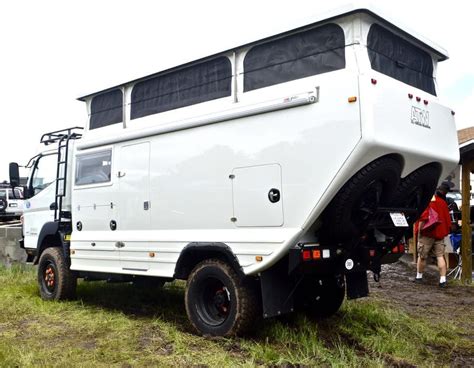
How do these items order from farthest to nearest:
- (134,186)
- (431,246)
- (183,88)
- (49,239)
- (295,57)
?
(431,246) → (49,239) → (134,186) → (183,88) → (295,57)

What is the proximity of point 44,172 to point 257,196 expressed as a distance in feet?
14.8

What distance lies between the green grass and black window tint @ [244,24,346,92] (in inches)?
103

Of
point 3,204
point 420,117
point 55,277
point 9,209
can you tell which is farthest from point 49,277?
point 9,209

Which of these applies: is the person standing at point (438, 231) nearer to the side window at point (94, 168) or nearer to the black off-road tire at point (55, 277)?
the side window at point (94, 168)

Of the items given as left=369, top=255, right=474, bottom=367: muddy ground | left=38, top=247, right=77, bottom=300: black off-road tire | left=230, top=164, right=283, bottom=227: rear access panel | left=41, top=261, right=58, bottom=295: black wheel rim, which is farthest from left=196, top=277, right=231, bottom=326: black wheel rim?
left=41, top=261, right=58, bottom=295: black wheel rim

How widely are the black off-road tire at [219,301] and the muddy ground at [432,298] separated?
6.56ft

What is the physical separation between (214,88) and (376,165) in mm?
2005

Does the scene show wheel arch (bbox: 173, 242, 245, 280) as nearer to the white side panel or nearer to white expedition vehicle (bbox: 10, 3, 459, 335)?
white expedition vehicle (bbox: 10, 3, 459, 335)

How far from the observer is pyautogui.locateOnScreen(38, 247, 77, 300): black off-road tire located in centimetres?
762

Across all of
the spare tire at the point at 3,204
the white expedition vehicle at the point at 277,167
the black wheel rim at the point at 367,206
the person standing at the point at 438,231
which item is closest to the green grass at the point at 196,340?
Answer: the white expedition vehicle at the point at 277,167

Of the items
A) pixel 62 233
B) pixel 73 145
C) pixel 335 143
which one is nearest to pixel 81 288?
pixel 62 233

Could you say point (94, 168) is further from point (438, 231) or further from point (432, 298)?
point (438, 231)

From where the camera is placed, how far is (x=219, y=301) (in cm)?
572

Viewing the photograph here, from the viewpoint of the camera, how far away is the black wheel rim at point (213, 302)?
5645 mm
